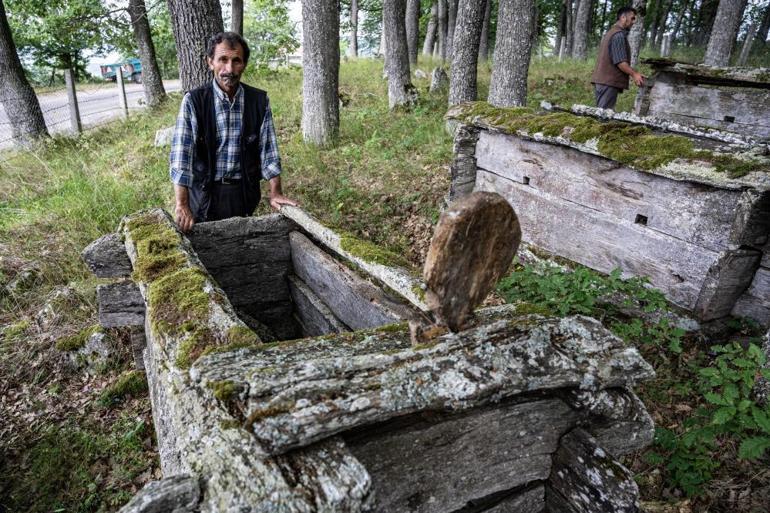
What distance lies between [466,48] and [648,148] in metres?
5.96

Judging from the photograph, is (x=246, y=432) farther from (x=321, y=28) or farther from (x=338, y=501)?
(x=321, y=28)

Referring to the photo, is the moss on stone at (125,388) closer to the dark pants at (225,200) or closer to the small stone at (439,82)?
the dark pants at (225,200)

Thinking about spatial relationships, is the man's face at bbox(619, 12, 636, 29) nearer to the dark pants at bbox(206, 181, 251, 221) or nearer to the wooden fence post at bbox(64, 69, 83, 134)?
the dark pants at bbox(206, 181, 251, 221)

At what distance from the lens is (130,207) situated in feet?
20.9

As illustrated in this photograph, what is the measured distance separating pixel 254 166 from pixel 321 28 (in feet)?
Result: 16.3

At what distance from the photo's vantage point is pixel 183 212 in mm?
3342

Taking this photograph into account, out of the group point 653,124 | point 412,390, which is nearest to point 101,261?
point 412,390

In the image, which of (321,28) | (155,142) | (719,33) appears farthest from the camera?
(719,33)

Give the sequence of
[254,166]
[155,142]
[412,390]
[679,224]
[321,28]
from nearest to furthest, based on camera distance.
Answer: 1. [412,390]
2. [679,224]
3. [254,166]
4. [321,28]
5. [155,142]

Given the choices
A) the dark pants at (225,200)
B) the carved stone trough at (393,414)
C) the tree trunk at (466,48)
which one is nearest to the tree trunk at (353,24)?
the tree trunk at (466,48)

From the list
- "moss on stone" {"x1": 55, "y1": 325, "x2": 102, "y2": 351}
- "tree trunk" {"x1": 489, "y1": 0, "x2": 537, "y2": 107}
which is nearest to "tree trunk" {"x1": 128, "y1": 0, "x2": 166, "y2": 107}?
"tree trunk" {"x1": 489, "y1": 0, "x2": 537, "y2": 107}

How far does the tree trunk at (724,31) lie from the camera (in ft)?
34.6

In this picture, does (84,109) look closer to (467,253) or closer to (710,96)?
(710,96)

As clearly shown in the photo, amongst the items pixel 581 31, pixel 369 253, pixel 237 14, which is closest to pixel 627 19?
pixel 369 253
